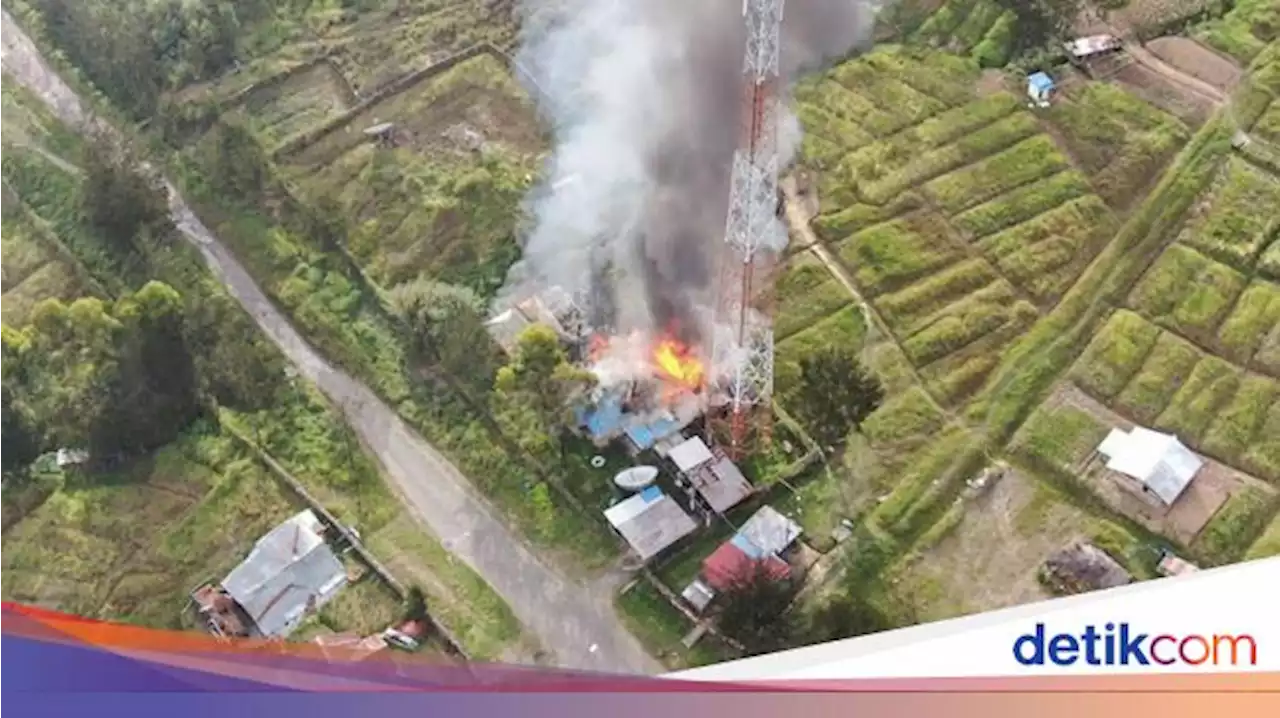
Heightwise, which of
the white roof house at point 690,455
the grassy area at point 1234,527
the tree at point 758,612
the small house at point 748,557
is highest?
the white roof house at point 690,455

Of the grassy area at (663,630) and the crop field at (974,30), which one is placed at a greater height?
the crop field at (974,30)

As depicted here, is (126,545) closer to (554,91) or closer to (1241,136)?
(554,91)

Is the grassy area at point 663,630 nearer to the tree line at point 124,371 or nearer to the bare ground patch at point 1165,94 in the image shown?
the tree line at point 124,371

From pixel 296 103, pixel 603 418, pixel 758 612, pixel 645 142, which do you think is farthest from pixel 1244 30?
pixel 296 103

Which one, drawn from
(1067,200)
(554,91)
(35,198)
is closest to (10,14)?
(35,198)

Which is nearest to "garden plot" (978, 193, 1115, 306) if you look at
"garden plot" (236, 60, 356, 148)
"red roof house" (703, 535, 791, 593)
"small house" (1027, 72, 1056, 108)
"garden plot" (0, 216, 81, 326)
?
"small house" (1027, 72, 1056, 108)

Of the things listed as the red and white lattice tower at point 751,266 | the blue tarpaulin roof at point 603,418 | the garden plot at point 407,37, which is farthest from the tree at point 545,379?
the garden plot at point 407,37
